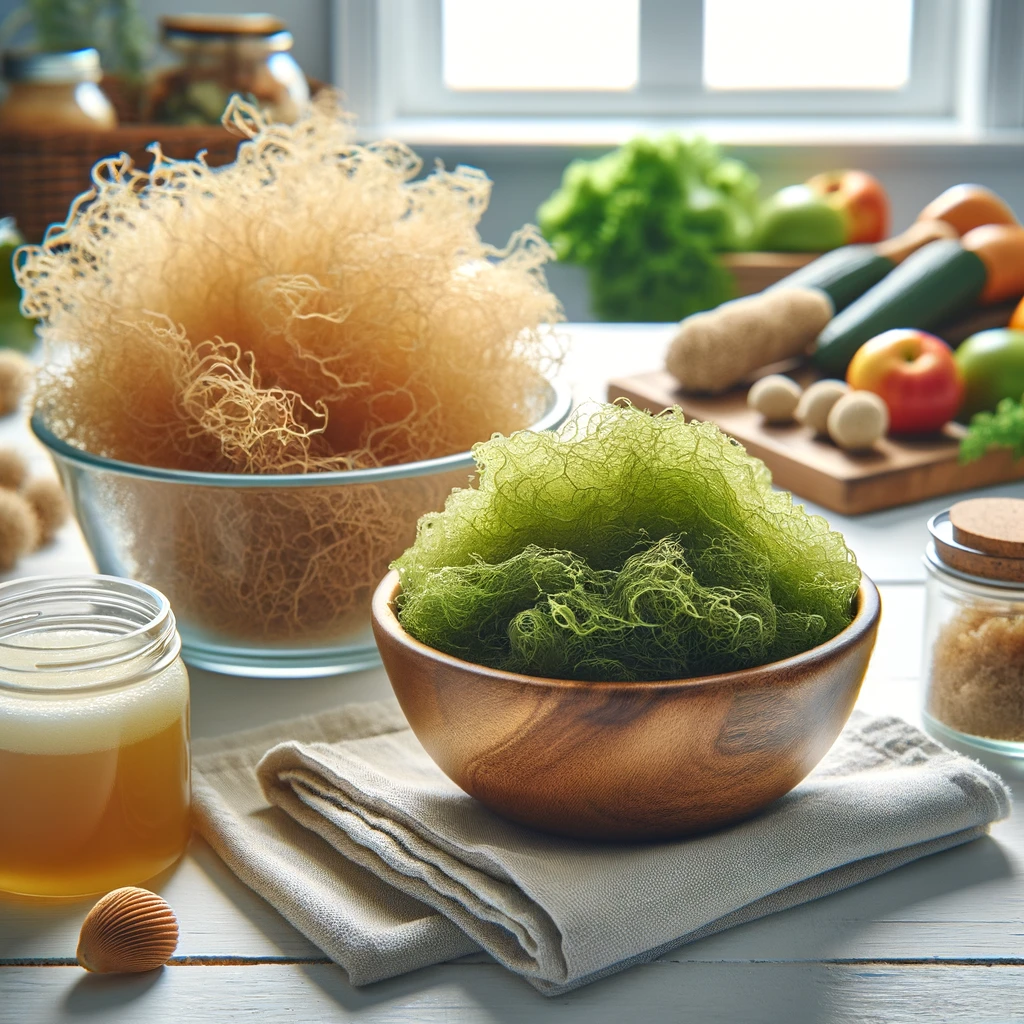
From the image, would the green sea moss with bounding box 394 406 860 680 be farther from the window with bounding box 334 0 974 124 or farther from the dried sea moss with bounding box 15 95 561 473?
the window with bounding box 334 0 974 124

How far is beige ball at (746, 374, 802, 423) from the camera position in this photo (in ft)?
4.29

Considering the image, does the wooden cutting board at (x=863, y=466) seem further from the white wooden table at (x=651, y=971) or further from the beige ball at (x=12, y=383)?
the beige ball at (x=12, y=383)

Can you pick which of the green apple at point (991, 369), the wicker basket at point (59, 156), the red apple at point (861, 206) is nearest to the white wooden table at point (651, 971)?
the green apple at point (991, 369)

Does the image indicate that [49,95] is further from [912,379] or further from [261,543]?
[261,543]

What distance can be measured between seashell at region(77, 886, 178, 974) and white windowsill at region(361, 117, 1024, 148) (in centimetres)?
269

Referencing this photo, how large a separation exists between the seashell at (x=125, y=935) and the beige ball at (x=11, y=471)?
61cm

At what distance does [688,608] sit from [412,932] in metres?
0.18

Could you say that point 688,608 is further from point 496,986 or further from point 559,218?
point 559,218

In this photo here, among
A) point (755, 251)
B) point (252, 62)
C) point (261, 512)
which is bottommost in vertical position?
point (755, 251)

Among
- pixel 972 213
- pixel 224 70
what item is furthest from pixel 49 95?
pixel 972 213

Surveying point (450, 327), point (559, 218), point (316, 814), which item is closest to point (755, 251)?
point (559, 218)

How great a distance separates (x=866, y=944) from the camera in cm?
57

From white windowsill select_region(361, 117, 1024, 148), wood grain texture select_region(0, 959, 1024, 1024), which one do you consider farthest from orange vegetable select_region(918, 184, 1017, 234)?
wood grain texture select_region(0, 959, 1024, 1024)

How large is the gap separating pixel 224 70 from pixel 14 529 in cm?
167
